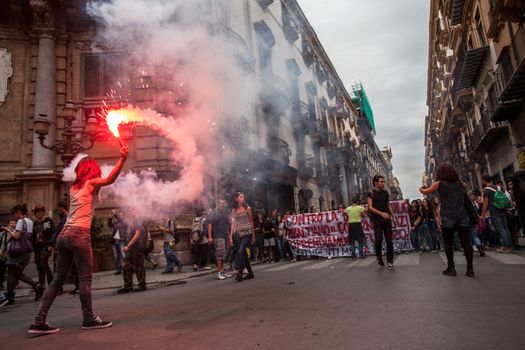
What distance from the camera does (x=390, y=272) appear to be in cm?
555

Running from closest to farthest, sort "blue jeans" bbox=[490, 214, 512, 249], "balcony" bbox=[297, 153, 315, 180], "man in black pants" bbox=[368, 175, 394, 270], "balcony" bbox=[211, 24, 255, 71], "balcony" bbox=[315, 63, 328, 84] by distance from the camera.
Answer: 1. "man in black pants" bbox=[368, 175, 394, 270]
2. "blue jeans" bbox=[490, 214, 512, 249]
3. "balcony" bbox=[211, 24, 255, 71]
4. "balcony" bbox=[297, 153, 315, 180]
5. "balcony" bbox=[315, 63, 328, 84]

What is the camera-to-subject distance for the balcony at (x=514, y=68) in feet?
→ 37.1

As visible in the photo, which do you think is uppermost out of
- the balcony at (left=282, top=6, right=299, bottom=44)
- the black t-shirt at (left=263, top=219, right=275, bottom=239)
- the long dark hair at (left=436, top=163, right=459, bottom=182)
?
the balcony at (left=282, top=6, right=299, bottom=44)

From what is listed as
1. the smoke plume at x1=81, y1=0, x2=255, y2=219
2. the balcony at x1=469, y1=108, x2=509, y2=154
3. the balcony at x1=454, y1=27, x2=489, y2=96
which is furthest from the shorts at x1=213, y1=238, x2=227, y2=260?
the balcony at x1=454, y1=27, x2=489, y2=96

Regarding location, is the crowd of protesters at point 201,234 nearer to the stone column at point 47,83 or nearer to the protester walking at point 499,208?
the protester walking at point 499,208

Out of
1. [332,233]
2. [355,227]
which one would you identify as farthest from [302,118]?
[355,227]

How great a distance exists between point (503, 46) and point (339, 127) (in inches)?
726

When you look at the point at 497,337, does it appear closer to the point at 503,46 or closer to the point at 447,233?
the point at 447,233

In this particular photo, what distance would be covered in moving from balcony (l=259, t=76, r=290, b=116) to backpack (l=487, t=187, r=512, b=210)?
11637 mm

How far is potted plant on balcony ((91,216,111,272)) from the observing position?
946 cm

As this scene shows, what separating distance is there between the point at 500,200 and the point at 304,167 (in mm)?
13346

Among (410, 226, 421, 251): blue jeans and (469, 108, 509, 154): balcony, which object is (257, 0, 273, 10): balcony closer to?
(469, 108, 509, 154): balcony

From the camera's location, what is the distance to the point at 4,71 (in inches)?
448

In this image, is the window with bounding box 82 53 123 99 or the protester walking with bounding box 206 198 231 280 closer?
the protester walking with bounding box 206 198 231 280
